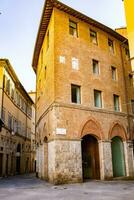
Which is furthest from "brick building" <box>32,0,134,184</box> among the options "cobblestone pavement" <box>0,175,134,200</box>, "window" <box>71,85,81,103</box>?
"cobblestone pavement" <box>0,175,134,200</box>

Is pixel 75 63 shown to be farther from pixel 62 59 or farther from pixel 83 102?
pixel 83 102

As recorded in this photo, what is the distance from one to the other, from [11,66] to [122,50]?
12.9m

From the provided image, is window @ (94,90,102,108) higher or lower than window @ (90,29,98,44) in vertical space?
lower

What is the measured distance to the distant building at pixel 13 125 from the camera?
2414cm

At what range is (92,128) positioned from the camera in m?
16.8

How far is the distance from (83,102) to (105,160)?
4.62m

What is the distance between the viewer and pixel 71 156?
15086mm

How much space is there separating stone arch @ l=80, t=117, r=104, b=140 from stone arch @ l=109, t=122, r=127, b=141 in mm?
1154

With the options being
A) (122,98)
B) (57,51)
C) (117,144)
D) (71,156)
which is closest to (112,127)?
(117,144)

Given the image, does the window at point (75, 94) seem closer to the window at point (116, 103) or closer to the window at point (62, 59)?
the window at point (62, 59)

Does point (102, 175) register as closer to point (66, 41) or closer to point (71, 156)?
point (71, 156)

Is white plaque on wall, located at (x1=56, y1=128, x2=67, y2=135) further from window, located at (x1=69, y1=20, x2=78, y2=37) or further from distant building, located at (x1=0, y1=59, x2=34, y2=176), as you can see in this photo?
window, located at (x1=69, y1=20, x2=78, y2=37)

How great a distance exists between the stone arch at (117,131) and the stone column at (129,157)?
1.91 ft

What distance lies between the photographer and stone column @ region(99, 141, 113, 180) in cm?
1648
